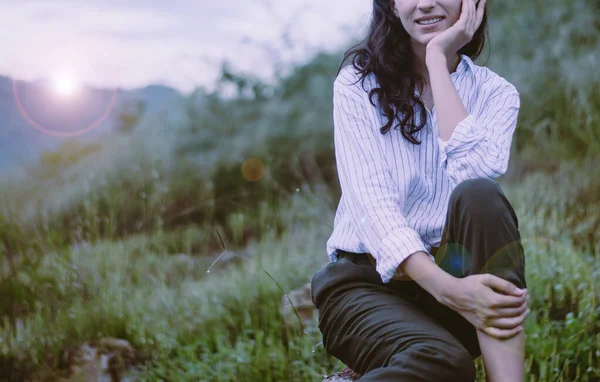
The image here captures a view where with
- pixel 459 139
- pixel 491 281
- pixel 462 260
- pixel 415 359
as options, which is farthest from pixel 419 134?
pixel 415 359

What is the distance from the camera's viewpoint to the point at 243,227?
4539mm

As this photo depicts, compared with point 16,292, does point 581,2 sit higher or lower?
higher

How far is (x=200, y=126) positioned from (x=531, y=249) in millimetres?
3577

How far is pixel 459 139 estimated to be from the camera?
182 cm

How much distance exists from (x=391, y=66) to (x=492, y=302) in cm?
82

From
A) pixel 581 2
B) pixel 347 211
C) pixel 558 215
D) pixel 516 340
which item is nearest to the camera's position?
pixel 516 340

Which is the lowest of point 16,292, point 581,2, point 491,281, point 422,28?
point 16,292

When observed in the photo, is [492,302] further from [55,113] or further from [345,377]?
[55,113]

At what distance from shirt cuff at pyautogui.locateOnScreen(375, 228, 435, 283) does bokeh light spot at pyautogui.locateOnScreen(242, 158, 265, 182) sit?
155 inches

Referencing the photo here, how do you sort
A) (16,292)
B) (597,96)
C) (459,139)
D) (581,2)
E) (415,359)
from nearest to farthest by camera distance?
1. (415,359)
2. (459,139)
3. (16,292)
4. (597,96)
5. (581,2)

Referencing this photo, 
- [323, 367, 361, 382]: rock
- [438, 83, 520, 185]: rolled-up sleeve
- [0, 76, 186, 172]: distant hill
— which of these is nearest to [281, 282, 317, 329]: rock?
[323, 367, 361, 382]: rock

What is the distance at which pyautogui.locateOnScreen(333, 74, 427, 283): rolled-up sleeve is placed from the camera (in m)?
1.75

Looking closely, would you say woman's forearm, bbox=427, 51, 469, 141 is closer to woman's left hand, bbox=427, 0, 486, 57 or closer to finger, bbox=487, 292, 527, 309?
woman's left hand, bbox=427, 0, 486, 57

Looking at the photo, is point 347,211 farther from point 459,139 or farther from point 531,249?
point 531,249
